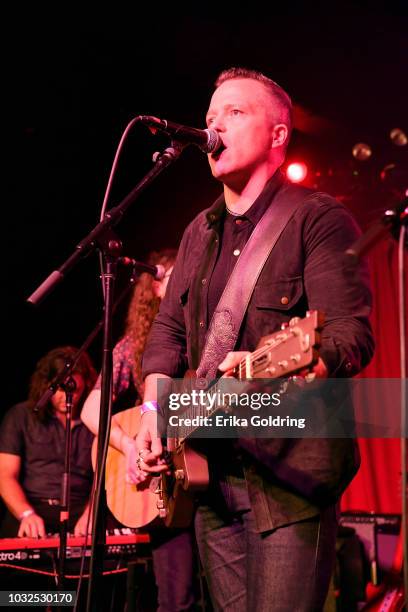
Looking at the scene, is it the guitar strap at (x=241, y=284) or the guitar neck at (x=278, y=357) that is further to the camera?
the guitar strap at (x=241, y=284)

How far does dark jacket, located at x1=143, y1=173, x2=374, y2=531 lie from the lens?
1841 millimetres

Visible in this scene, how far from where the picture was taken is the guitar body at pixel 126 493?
3.62 meters

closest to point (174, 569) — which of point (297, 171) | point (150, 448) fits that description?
point (150, 448)

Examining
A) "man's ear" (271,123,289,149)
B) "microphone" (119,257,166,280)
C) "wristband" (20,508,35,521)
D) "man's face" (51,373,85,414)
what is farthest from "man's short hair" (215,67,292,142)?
"wristband" (20,508,35,521)

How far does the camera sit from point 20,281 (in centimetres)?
A: 616

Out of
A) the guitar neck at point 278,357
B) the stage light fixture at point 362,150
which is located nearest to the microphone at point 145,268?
the guitar neck at point 278,357

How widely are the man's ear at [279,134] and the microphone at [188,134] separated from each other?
23 cm

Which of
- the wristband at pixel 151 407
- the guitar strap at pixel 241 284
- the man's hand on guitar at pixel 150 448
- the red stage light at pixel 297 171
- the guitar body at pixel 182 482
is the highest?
the red stage light at pixel 297 171

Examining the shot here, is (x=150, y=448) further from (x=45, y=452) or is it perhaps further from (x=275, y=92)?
(x=45, y=452)

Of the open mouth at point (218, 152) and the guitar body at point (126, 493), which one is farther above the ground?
the open mouth at point (218, 152)

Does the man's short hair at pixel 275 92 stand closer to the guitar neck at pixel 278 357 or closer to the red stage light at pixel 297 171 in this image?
the guitar neck at pixel 278 357

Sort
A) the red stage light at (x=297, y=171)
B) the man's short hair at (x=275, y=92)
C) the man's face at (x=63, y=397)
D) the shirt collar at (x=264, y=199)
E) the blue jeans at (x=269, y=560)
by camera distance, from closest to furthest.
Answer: the blue jeans at (x=269, y=560) < the shirt collar at (x=264, y=199) < the man's short hair at (x=275, y=92) < the man's face at (x=63, y=397) < the red stage light at (x=297, y=171)

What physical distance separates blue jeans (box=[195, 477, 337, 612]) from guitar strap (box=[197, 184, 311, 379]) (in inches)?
15.9

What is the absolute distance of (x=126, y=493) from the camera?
3834mm
